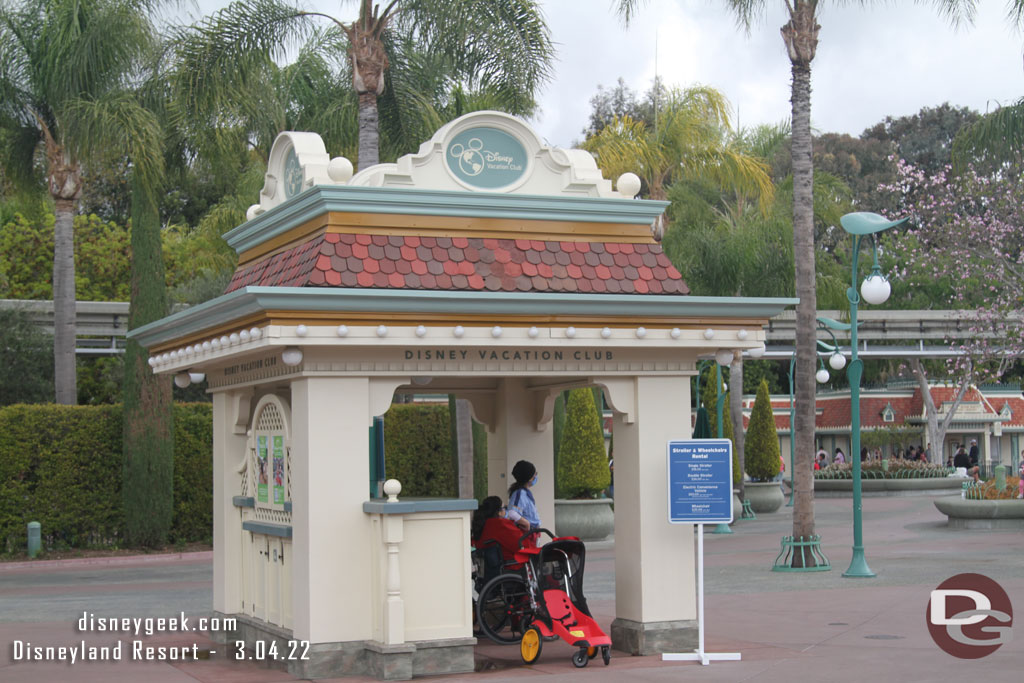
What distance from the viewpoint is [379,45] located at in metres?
19.4

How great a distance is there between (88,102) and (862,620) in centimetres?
1869

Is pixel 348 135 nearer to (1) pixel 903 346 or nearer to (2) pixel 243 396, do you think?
(2) pixel 243 396

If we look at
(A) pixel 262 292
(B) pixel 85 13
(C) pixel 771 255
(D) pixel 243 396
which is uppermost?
(B) pixel 85 13

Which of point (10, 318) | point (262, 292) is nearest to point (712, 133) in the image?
point (10, 318)

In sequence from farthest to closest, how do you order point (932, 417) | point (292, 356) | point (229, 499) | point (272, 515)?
1. point (932, 417)
2. point (229, 499)
3. point (272, 515)
4. point (292, 356)

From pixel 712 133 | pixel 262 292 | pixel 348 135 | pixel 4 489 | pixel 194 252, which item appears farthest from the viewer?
pixel 194 252

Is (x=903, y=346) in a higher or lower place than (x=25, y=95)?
lower

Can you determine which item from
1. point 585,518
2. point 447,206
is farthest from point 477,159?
point 585,518

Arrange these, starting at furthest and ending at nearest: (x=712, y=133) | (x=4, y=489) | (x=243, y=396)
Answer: (x=712, y=133) < (x=4, y=489) < (x=243, y=396)

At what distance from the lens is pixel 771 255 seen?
3048cm

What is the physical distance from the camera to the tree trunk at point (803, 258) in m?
18.1

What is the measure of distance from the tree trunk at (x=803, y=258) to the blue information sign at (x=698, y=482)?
793 cm

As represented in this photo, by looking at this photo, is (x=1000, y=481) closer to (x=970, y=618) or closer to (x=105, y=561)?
(x=970, y=618)

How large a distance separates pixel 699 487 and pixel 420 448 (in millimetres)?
17190
